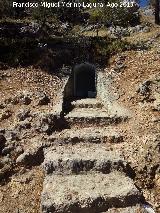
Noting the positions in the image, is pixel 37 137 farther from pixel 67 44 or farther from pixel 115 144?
pixel 67 44

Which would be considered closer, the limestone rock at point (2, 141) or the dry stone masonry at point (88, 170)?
the dry stone masonry at point (88, 170)

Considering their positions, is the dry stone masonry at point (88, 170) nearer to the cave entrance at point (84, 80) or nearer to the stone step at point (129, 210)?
the stone step at point (129, 210)

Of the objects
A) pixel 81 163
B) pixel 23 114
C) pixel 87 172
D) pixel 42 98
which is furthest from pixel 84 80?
pixel 87 172

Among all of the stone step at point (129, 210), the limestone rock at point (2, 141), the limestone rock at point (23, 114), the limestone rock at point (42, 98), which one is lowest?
the stone step at point (129, 210)

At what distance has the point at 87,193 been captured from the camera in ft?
42.0

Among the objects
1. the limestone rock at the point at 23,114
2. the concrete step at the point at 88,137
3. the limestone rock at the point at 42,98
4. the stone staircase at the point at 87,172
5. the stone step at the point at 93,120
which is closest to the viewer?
the stone staircase at the point at 87,172

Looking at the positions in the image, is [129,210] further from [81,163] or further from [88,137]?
[88,137]

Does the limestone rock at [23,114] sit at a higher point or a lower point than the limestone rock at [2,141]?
higher

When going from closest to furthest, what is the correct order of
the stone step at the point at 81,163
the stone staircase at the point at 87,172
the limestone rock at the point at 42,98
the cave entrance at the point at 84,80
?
the stone staircase at the point at 87,172 < the stone step at the point at 81,163 < the limestone rock at the point at 42,98 < the cave entrance at the point at 84,80

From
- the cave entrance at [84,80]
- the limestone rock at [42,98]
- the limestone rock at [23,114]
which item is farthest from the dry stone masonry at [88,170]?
the cave entrance at [84,80]

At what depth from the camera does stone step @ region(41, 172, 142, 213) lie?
1236cm

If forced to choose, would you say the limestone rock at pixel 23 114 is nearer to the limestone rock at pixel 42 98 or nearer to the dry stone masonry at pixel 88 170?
the limestone rock at pixel 42 98

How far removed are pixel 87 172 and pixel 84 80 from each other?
1328 centimetres

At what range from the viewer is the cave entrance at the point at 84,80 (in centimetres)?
2436
